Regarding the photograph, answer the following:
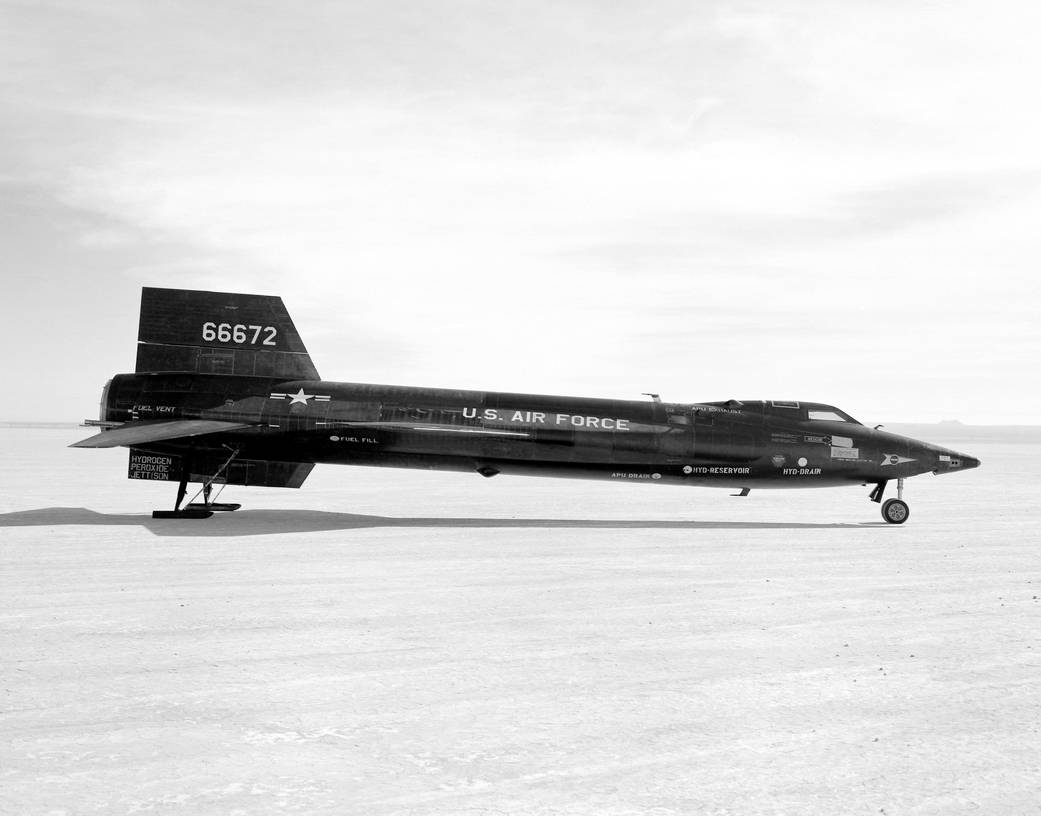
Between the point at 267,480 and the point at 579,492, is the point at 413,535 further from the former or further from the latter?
the point at 579,492

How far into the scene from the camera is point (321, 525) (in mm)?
18062

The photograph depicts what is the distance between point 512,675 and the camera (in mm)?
A: 7543

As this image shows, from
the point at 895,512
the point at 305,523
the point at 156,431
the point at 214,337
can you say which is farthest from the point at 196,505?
the point at 895,512

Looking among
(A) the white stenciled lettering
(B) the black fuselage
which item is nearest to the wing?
(B) the black fuselage

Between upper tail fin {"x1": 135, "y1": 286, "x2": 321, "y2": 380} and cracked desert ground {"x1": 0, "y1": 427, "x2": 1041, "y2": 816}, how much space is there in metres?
4.89

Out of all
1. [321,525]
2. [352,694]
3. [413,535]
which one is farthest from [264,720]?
[321,525]

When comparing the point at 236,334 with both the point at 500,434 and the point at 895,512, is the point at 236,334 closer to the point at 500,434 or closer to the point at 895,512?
the point at 500,434

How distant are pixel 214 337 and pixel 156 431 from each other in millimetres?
2850

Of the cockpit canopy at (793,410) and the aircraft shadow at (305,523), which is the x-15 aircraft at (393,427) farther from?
the aircraft shadow at (305,523)

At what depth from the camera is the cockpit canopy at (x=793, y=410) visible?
67.9ft

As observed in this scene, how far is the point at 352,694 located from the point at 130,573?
652 centimetres

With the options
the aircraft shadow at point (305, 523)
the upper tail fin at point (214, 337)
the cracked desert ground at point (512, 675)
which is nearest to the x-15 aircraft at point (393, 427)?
the upper tail fin at point (214, 337)

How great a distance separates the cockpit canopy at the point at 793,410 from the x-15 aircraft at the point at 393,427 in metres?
0.03

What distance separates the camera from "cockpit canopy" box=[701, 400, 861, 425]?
2069 centimetres
